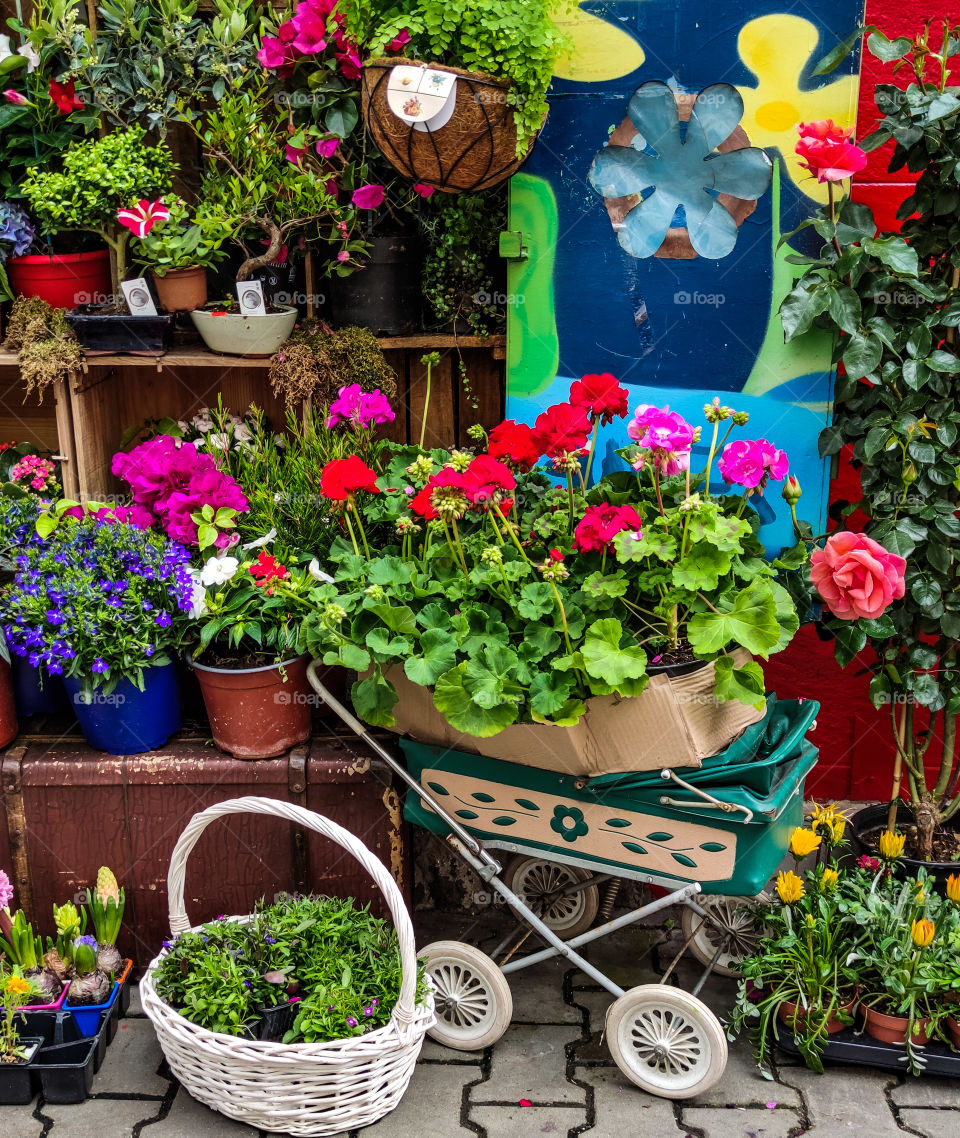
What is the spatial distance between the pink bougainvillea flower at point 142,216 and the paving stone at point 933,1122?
3.18m

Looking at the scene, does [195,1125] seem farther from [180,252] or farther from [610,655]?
[180,252]

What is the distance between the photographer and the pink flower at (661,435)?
276 cm

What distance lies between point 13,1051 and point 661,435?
7.38 ft

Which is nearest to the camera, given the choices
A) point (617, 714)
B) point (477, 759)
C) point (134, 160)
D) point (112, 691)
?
point (617, 714)

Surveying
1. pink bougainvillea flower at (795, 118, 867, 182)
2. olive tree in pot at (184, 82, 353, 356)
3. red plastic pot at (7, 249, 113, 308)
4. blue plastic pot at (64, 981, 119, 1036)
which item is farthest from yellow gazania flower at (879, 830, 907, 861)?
red plastic pot at (7, 249, 113, 308)

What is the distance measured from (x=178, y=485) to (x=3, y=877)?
115cm

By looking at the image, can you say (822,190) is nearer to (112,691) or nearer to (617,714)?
(617,714)

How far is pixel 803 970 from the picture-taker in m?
3.07

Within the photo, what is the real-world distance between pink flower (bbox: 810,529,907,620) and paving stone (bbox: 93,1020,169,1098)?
7.03 feet

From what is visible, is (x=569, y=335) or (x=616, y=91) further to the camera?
(x=569, y=335)

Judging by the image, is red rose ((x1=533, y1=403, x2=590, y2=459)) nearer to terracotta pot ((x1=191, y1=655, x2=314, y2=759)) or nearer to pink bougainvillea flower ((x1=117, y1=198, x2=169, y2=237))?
terracotta pot ((x1=191, y1=655, x2=314, y2=759))

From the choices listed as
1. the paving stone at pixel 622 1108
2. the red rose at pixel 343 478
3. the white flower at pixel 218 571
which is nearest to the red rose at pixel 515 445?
the red rose at pixel 343 478

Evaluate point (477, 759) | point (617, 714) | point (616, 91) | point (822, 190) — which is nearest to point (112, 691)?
point (477, 759)

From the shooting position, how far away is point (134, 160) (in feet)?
11.4
